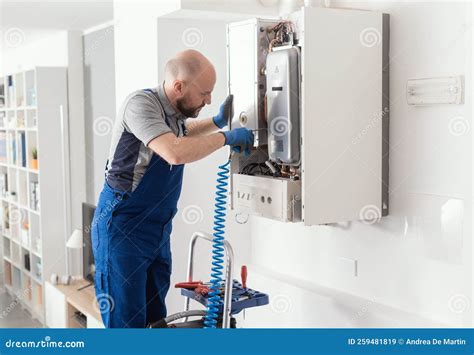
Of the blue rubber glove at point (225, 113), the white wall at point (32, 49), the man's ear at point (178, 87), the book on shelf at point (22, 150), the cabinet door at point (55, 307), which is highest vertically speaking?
the white wall at point (32, 49)

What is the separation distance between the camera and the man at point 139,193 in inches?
91.5

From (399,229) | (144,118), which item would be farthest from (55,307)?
(399,229)

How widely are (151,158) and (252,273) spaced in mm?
969

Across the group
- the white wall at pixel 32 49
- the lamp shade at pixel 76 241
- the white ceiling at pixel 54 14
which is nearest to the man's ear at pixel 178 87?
the white ceiling at pixel 54 14

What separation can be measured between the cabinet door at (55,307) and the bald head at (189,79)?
2708 mm

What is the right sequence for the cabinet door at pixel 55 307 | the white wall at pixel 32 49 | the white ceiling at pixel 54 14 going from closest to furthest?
1. the white ceiling at pixel 54 14
2. the cabinet door at pixel 55 307
3. the white wall at pixel 32 49

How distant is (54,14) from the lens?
4.38 m

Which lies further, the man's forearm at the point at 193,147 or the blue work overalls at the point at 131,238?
the blue work overalls at the point at 131,238

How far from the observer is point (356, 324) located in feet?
8.38

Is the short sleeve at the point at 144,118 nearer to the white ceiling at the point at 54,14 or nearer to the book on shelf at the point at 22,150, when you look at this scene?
the white ceiling at the point at 54,14

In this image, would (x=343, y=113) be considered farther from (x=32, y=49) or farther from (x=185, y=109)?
(x=32, y=49)

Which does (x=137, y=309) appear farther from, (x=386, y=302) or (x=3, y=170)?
(x=3, y=170)

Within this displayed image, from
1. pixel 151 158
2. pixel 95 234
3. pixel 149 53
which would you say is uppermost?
pixel 149 53

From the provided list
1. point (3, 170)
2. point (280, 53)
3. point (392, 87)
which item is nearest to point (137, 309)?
point (280, 53)
